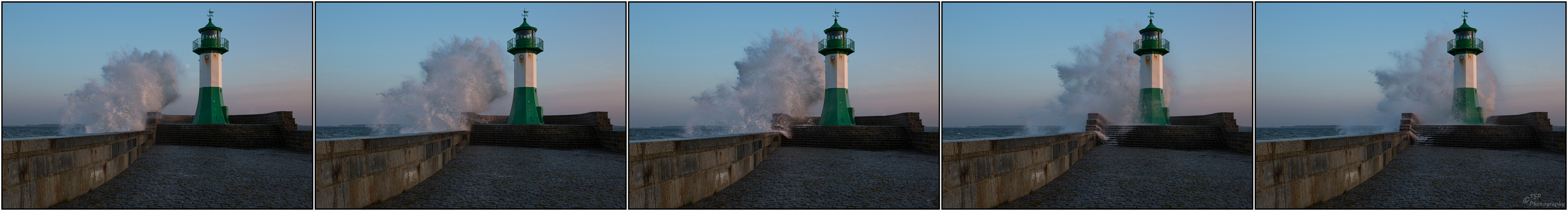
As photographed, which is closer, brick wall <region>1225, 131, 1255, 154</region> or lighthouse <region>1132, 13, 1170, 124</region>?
brick wall <region>1225, 131, 1255, 154</region>

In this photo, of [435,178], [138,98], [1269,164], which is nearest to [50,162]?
[435,178]

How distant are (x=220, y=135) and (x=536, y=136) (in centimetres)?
597

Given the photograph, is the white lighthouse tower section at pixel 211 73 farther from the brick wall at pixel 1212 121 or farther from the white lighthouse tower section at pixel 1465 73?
the white lighthouse tower section at pixel 1465 73

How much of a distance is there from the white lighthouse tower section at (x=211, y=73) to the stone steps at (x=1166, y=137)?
15.2m

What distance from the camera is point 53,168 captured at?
4547 millimetres

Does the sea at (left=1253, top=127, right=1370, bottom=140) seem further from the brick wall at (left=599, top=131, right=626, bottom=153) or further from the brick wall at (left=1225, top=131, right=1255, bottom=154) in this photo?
the brick wall at (left=599, top=131, right=626, bottom=153)

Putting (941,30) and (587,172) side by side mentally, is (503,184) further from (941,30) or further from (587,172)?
(941,30)

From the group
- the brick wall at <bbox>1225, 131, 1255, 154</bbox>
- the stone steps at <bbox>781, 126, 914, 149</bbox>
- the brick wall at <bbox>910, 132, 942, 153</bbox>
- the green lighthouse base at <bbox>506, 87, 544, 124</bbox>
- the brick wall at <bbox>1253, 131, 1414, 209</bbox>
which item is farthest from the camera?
the green lighthouse base at <bbox>506, 87, 544, 124</bbox>

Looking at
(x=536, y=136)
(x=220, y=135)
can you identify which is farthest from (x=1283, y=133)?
(x=220, y=135)

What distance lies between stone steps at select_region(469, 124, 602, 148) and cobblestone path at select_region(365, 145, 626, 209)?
1.11 m

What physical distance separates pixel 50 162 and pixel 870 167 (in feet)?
21.8

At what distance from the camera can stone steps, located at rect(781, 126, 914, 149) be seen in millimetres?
9398

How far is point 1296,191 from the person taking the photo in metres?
3.87

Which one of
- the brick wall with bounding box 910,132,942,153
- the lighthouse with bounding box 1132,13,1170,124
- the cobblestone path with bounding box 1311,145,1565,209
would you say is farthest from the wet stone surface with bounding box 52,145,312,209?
the lighthouse with bounding box 1132,13,1170,124
